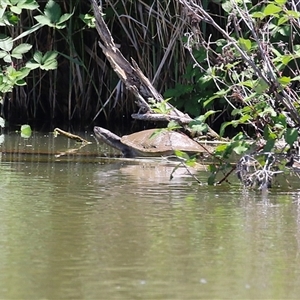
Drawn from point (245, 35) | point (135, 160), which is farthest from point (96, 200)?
point (245, 35)

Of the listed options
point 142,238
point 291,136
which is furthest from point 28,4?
point 142,238

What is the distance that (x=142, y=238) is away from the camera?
3.33 m

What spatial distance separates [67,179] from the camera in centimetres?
502

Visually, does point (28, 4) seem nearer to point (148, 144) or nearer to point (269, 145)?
point (148, 144)

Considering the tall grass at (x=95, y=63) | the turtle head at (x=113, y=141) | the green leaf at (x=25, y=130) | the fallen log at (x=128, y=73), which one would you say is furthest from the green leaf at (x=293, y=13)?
the green leaf at (x=25, y=130)

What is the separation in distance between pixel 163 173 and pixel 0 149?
1.65 metres

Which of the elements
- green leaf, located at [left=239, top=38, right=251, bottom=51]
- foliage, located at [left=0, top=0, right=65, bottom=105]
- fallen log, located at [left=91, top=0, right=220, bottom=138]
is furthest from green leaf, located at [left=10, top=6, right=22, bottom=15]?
green leaf, located at [left=239, top=38, right=251, bottom=51]

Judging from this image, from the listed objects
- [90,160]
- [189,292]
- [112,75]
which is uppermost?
[112,75]

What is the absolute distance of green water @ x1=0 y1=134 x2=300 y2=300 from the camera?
264 centimetres

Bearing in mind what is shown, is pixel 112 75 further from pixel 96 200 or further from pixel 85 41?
pixel 96 200

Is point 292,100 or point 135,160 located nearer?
point 292,100

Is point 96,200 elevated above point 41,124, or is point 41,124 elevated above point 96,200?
point 41,124

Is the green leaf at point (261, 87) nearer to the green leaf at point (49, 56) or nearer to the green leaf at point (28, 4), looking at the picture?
the green leaf at point (28, 4)

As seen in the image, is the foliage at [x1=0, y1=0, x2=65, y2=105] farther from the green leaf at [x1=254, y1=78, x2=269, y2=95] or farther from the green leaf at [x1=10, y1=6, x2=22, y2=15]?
the green leaf at [x1=254, y1=78, x2=269, y2=95]
